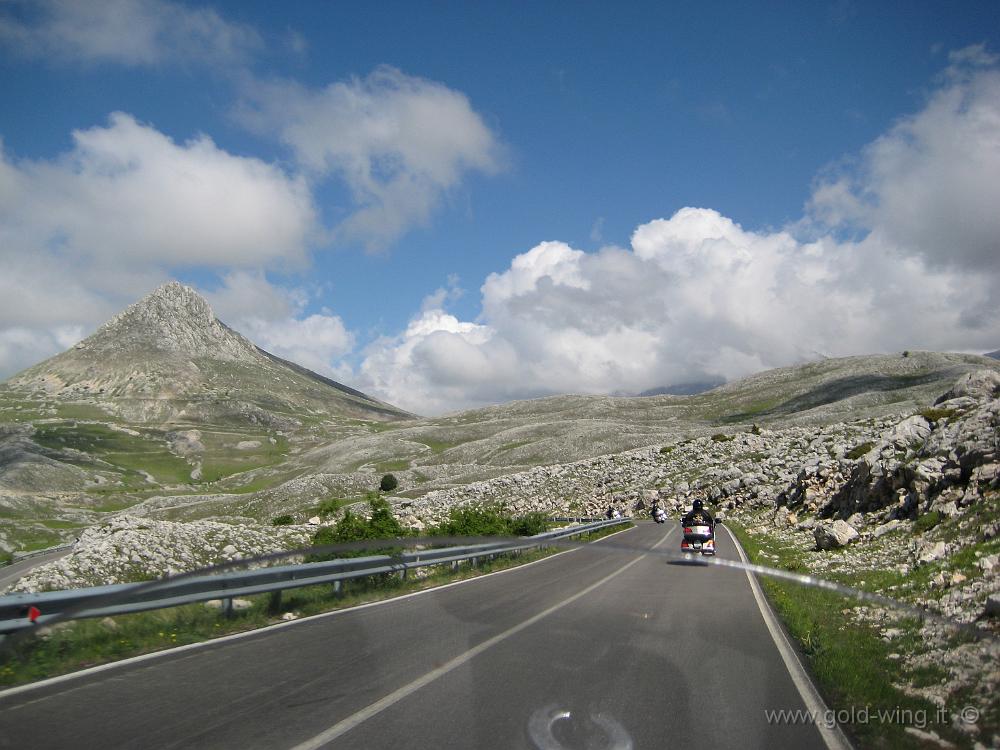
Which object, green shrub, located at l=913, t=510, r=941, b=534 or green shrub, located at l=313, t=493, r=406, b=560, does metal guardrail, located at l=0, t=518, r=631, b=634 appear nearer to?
green shrub, located at l=313, t=493, r=406, b=560

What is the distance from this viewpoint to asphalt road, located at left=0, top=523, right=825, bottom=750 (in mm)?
5832

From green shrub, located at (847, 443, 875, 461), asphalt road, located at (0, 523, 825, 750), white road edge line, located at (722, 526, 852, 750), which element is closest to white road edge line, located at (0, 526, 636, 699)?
asphalt road, located at (0, 523, 825, 750)

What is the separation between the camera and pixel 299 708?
21.5 feet

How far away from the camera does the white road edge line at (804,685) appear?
6.09 m

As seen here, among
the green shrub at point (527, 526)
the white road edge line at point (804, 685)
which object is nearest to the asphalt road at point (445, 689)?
the white road edge line at point (804, 685)

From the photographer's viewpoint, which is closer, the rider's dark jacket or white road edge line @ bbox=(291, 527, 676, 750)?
white road edge line @ bbox=(291, 527, 676, 750)

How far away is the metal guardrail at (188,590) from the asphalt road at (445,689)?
0.95 meters

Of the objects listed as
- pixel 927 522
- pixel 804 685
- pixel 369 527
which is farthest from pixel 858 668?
pixel 369 527

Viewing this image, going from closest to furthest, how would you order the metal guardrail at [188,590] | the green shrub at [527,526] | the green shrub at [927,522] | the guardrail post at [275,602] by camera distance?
the metal guardrail at [188,590], the guardrail post at [275,602], the green shrub at [927,522], the green shrub at [527,526]

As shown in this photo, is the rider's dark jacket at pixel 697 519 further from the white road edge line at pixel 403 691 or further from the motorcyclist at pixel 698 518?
the white road edge line at pixel 403 691

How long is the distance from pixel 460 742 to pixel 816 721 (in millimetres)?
3438

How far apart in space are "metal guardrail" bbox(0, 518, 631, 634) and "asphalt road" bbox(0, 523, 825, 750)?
3.13 ft

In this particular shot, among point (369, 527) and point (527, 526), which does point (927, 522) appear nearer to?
point (369, 527)

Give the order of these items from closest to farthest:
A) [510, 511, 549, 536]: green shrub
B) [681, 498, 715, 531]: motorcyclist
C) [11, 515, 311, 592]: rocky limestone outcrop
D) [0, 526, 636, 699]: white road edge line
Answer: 1. [0, 526, 636, 699]: white road edge line
2. [11, 515, 311, 592]: rocky limestone outcrop
3. [681, 498, 715, 531]: motorcyclist
4. [510, 511, 549, 536]: green shrub
